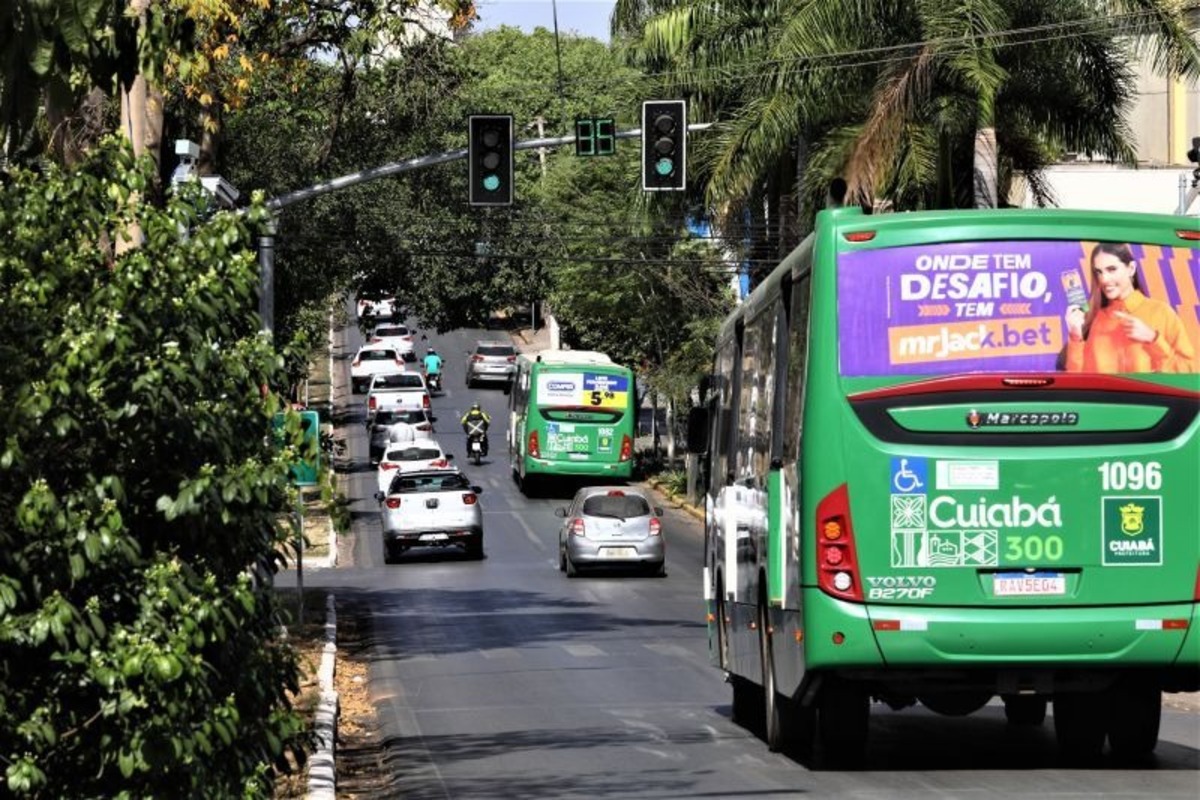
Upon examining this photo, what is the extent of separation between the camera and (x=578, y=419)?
203ft

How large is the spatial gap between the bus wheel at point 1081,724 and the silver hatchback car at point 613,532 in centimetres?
2536

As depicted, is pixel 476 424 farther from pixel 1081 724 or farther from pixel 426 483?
pixel 1081 724

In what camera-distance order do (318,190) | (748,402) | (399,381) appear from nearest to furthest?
(748,402), (318,190), (399,381)

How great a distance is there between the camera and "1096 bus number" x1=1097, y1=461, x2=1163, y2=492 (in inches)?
538

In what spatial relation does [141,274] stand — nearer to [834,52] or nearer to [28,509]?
[28,509]

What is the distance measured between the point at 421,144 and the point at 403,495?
11.6 meters

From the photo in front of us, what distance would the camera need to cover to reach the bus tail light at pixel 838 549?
533 inches

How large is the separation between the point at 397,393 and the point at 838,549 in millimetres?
64047

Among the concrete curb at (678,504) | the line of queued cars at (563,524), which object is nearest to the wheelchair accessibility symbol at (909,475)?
the line of queued cars at (563,524)

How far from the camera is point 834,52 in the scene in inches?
1459

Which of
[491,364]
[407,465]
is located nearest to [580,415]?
[407,465]

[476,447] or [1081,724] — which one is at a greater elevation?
[476,447]

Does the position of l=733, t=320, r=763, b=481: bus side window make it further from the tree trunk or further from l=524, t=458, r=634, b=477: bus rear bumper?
l=524, t=458, r=634, b=477: bus rear bumper

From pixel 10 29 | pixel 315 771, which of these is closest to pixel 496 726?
pixel 315 771
